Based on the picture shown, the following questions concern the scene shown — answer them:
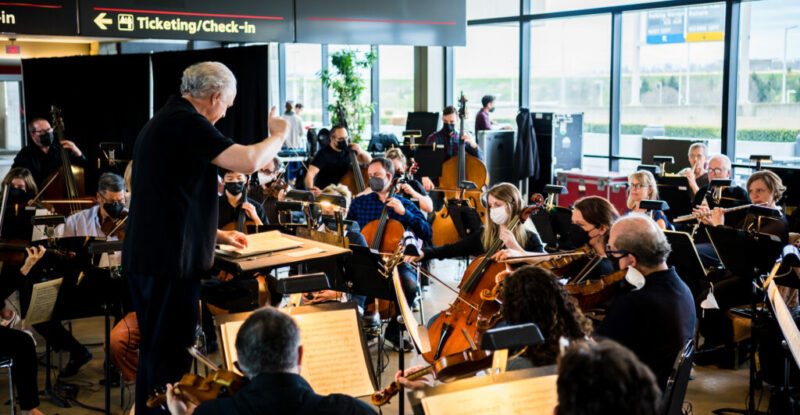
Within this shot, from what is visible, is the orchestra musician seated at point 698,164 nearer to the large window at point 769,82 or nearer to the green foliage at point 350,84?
the large window at point 769,82

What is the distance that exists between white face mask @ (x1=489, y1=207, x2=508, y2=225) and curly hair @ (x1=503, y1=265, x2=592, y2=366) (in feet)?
6.87

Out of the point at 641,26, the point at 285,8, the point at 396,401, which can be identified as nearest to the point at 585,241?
the point at 396,401

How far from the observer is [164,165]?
273cm

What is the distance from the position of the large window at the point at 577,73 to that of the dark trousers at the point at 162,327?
8.84 meters

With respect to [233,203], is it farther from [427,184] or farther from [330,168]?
[427,184]

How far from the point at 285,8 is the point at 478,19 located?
24.9ft

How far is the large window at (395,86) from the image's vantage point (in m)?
14.4

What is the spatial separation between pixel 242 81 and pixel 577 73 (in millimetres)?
6804

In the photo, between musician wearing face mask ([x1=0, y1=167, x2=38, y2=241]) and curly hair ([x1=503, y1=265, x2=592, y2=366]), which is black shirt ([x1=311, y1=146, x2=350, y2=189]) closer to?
musician wearing face mask ([x1=0, y1=167, x2=38, y2=241])

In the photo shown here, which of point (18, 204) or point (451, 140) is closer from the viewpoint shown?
point (18, 204)

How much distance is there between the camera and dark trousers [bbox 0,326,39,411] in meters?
4.15

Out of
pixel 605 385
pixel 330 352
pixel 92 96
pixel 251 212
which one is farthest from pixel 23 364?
pixel 92 96

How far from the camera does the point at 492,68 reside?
1298 centimetres

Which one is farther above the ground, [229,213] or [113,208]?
→ [113,208]
